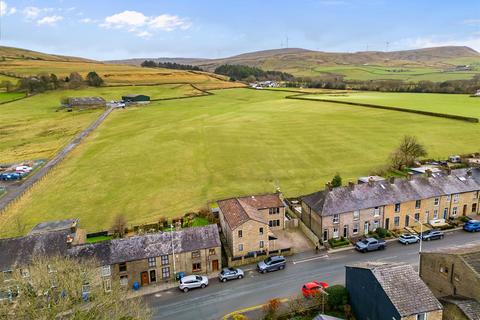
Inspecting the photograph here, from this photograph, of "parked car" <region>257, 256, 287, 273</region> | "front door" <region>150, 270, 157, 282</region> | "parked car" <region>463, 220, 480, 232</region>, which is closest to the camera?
"front door" <region>150, 270, 157, 282</region>

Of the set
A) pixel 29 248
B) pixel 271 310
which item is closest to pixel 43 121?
pixel 29 248

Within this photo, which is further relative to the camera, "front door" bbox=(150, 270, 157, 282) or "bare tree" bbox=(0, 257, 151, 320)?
"front door" bbox=(150, 270, 157, 282)

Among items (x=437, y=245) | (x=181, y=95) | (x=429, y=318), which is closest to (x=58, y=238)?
(x=429, y=318)

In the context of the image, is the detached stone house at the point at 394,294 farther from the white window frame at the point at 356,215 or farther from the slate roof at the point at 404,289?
the white window frame at the point at 356,215

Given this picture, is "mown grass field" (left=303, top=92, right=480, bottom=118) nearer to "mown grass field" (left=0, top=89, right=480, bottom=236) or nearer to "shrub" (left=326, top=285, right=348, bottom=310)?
"mown grass field" (left=0, top=89, right=480, bottom=236)

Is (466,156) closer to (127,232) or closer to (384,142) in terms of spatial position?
(384,142)

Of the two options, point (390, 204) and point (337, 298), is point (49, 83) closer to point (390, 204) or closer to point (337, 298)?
point (390, 204)

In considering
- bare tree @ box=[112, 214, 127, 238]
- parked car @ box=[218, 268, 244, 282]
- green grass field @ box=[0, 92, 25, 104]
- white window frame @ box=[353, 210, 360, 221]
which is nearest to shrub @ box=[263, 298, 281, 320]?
parked car @ box=[218, 268, 244, 282]
